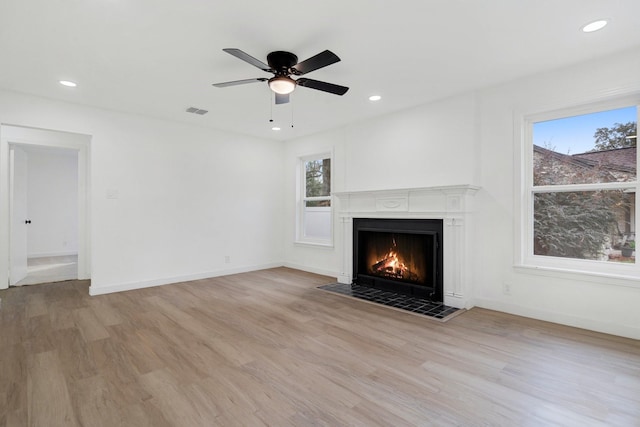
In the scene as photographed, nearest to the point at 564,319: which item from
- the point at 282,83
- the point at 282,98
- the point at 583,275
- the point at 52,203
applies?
the point at 583,275

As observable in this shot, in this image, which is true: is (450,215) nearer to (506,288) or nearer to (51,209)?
(506,288)

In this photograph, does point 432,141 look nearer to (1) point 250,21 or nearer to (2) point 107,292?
(1) point 250,21

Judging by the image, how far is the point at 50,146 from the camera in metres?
4.90

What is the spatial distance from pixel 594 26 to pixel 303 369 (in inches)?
137

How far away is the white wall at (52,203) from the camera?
24.8ft

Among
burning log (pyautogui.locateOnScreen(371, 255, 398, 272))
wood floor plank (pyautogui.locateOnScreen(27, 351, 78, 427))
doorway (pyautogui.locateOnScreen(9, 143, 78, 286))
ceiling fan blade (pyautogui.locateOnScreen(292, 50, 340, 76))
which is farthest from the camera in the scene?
doorway (pyautogui.locateOnScreen(9, 143, 78, 286))

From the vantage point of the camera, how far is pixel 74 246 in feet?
27.0

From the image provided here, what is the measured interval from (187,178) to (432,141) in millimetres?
3883

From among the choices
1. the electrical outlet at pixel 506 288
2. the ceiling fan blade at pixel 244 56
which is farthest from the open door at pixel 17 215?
the electrical outlet at pixel 506 288

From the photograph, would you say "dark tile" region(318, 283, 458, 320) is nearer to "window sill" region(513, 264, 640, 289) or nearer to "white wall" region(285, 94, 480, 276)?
"white wall" region(285, 94, 480, 276)

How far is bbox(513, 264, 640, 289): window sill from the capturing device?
9.24 ft

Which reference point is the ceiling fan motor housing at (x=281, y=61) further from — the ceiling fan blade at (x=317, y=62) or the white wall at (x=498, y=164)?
the white wall at (x=498, y=164)

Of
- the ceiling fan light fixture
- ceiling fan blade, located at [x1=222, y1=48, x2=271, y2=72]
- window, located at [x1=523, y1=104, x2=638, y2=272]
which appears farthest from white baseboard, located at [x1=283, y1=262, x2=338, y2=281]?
ceiling fan blade, located at [x1=222, y1=48, x2=271, y2=72]

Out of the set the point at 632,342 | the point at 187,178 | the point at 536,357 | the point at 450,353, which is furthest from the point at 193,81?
the point at 632,342
